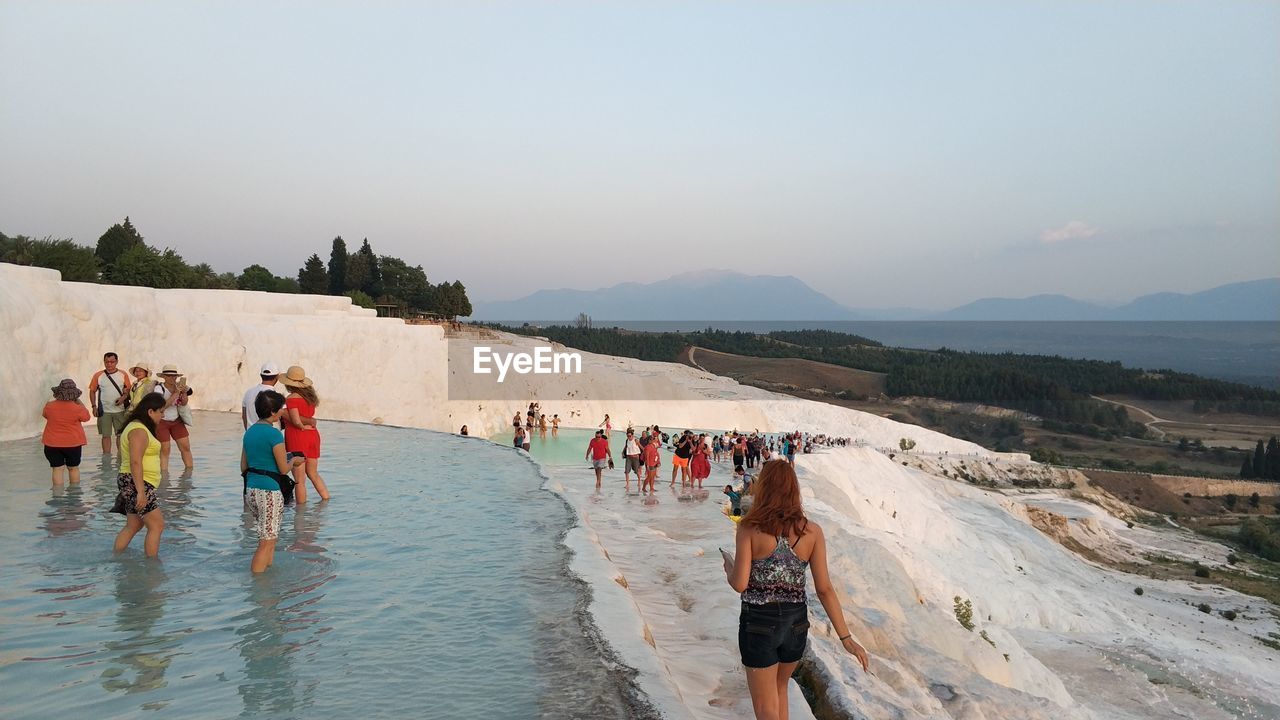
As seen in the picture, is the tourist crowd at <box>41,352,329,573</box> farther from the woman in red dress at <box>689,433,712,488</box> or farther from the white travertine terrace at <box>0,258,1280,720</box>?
the woman in red dress at <box>689,433,712,488</box>

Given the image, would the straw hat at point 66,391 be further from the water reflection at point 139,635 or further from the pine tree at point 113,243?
the pine tree at point 113,243

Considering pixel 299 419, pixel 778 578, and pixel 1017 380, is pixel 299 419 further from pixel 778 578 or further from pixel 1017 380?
pixel 1017 380

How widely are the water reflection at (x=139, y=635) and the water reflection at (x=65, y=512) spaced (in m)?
1.27

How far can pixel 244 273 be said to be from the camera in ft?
186

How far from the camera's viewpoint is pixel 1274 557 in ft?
132

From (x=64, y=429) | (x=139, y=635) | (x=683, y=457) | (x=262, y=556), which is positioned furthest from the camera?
(x=683, y=457)

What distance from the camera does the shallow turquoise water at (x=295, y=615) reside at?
4223 millimetres

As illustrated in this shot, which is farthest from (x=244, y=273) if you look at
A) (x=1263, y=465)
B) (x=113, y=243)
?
(x=1263, y=465)

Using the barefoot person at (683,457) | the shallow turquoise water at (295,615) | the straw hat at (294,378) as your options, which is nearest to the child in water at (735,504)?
the barefoot person at (683,457)

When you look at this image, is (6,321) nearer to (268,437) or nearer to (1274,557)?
(268,437)

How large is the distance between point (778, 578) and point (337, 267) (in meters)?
66.5

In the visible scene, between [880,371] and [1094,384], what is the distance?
28.6 meters

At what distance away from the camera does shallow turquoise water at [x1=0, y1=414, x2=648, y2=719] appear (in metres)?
4.22

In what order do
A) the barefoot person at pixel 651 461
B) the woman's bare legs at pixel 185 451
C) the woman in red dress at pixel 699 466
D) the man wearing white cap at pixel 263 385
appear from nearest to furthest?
1. the man wearing white cap at pixel 263 385
2. the woman's bare legs at pixel 185 451
3. the barefoot person at pixel 651 461
4. the woman in red dress at pixel 699 466
